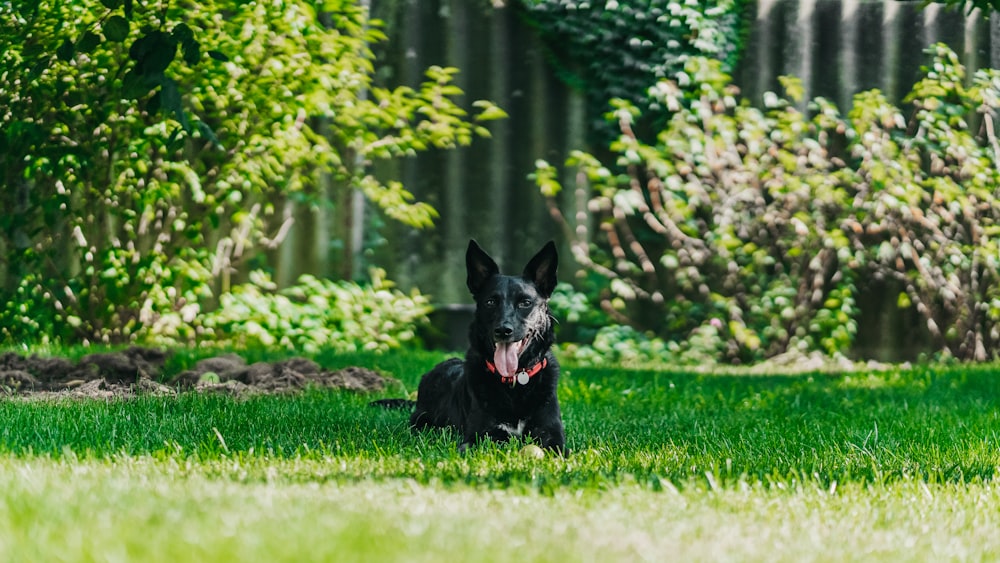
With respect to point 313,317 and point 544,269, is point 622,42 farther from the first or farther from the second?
point 544,269

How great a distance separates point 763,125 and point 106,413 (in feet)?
17.8

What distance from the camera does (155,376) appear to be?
5.44 m

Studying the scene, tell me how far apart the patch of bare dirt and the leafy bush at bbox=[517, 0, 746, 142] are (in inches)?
136

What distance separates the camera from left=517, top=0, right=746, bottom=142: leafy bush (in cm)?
809

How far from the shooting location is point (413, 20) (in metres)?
8.19

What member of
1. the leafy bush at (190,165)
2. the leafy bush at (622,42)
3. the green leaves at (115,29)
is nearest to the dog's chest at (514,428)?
the green leaves at (115,29)

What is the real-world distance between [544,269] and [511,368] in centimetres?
50

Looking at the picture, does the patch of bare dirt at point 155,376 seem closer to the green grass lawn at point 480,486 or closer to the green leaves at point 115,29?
the green grass lawn at point 480,486

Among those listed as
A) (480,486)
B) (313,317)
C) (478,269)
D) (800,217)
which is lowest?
(480,486)

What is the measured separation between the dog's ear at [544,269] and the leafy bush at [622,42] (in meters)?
4.21

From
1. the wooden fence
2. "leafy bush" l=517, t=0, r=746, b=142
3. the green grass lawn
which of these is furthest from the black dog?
"leafy bush" l=517, t=0, r=746, b=142

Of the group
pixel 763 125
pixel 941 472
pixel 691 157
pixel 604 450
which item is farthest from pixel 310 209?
pixel 941 472

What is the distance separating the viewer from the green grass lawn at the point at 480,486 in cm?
209

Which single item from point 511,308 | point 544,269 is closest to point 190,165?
point 544,269
